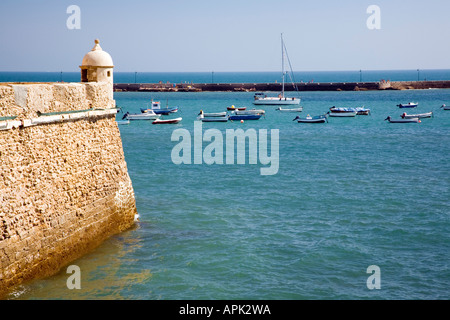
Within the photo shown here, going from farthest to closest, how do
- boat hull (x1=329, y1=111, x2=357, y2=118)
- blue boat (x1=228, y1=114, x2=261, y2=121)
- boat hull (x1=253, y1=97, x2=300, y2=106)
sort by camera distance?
boat hull (x1=253, y1=97, x2=300, y2=106) → boat hull (x1=329, y1=111, x2=357, y2=118) → blue boat (x1=228, y1=114, x2=261, y2=121)

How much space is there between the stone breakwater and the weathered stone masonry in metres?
0.02

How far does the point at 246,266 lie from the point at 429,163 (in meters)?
22.4

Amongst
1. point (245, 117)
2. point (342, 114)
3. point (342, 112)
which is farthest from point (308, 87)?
point (245, 117)

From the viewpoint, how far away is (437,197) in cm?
2531

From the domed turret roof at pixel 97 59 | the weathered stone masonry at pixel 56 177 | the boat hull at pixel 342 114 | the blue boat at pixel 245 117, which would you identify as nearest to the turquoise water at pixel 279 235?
the weathered stone masonry at pixel 56 177

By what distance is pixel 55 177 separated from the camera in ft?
50.6

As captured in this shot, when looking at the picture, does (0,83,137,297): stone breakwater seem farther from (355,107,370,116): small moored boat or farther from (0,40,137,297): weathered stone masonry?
(355,107,370,116): small moored boat

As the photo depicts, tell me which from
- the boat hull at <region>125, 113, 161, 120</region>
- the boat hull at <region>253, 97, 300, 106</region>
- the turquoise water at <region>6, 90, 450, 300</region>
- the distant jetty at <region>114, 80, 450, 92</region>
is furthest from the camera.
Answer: the distant jetty at <region>114, 80, 450, 92</region>

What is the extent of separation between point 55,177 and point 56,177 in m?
0.05

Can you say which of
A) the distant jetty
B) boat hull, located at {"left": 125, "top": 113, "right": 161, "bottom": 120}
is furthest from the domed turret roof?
the distant jetty

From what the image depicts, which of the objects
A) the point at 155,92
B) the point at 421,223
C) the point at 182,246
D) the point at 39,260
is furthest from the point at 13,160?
the point at 155,92

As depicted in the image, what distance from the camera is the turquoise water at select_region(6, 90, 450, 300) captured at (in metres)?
15.3

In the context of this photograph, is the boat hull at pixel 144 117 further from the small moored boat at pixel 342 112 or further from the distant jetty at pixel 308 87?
the distant jetty at pixel 308 87

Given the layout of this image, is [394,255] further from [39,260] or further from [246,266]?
[39,260]
